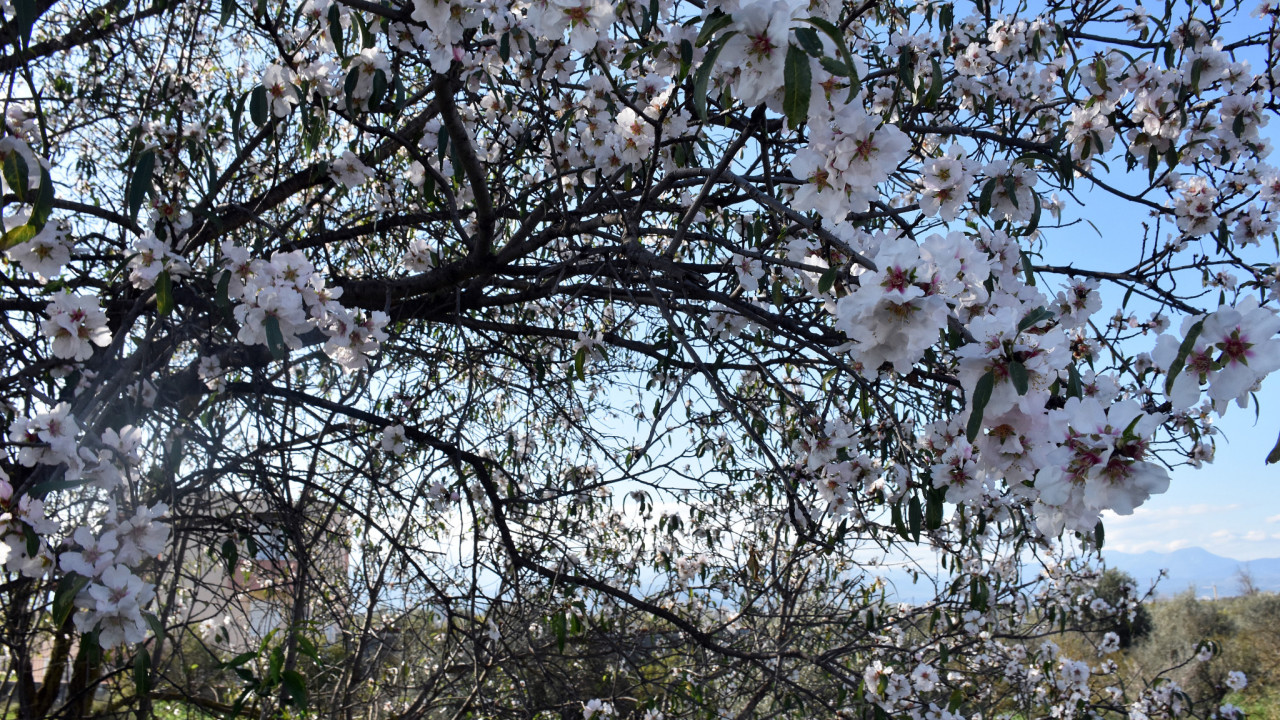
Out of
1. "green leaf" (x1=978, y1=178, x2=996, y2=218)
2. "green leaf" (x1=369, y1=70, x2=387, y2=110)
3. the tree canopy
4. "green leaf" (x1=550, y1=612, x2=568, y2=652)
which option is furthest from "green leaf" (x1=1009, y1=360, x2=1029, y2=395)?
"green leaf" (x1=550, y1=612, x2=568, y2=652)

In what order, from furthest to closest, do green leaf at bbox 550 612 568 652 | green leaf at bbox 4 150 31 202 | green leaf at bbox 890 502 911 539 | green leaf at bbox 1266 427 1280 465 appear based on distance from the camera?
green leaf at bbox 550 612 568 652
green leaf at bbox 890 502 911 539
green leaf at bbox 4 150 31 202
green leaf at bbox 1266 427 1280 465

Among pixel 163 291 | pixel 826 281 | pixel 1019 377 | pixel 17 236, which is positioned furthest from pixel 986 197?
pixel 17 236

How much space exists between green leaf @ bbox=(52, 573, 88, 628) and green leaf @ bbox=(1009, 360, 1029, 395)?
1401 millimetres

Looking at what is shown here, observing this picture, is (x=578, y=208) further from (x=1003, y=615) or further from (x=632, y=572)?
(x=1003, y=615)

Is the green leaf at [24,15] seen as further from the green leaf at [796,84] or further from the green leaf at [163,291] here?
the green leaf at [796,84]

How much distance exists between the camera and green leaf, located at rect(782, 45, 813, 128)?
2.82 feet

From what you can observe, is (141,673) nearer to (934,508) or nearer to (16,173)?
(16,173)

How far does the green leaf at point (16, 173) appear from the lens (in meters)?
1.05

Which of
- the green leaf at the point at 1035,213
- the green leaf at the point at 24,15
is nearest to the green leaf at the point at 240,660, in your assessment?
the green leaf at the point at 24,15

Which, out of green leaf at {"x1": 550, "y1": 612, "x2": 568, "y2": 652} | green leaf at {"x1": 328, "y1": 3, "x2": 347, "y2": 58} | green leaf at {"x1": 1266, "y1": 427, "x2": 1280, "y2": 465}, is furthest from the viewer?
green leaf at {"x1": 550, "y1": 612, "x2": 568, "y2": 652}

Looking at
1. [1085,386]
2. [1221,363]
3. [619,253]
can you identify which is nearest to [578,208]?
[619,253]

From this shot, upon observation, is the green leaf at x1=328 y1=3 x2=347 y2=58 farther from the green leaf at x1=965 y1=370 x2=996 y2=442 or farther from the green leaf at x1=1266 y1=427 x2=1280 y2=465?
the green leaf at x1=1266 y1=427 x2=1280 y2=465

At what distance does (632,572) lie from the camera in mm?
4090

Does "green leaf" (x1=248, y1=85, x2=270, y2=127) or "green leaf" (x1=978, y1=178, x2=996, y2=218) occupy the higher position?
"green leaf" (x1=248, y1=85, x2=270, y2=127)
